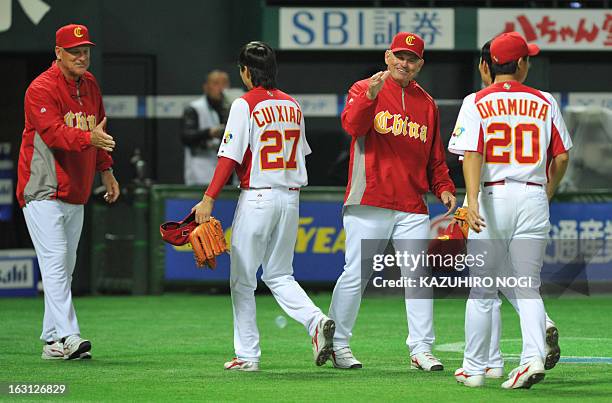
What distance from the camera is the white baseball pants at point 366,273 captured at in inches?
332

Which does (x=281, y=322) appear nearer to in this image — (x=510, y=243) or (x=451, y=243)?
(x=451, y=243)

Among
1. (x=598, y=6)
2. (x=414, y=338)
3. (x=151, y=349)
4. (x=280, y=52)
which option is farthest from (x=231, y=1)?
(x=414, y=338)

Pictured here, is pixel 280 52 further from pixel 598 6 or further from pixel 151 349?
pixel 151 349

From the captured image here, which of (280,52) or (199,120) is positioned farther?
(280,52)

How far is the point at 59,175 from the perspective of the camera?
8.95 m

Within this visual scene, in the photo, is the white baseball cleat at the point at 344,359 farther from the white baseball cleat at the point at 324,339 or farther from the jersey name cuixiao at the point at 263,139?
the jersey name cuixiao at the point at 263,139

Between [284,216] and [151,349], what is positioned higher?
[284,216]

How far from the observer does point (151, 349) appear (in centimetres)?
965

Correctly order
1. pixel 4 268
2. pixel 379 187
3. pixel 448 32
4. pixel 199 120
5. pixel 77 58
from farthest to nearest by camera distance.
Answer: pixel 448 32 → pixel 199 120 → pixel 4 268 → pixel 77 58 → pixel 379 187

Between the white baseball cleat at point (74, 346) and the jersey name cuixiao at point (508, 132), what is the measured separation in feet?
9.42

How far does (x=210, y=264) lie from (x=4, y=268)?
19.8 feet

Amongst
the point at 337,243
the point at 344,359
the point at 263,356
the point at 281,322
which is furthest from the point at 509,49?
the point at 337,243

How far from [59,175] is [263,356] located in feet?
5.98

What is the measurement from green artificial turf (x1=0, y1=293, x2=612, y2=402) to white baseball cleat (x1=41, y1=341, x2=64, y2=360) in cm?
7
